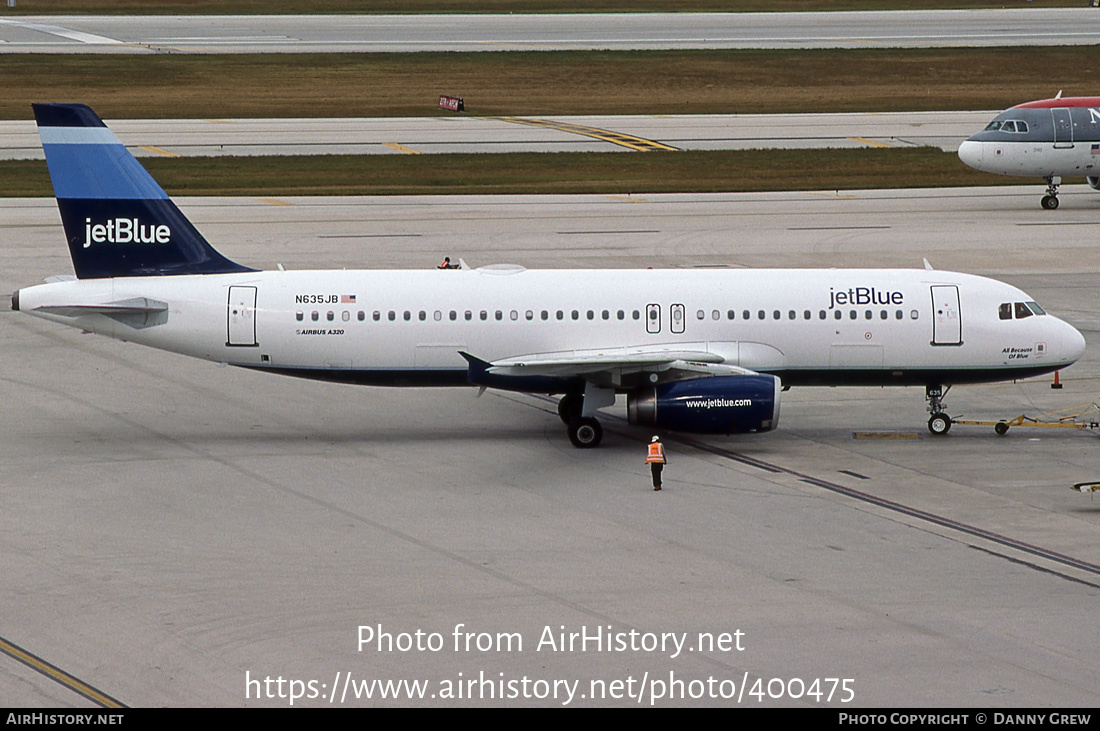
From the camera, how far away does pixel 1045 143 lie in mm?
62688

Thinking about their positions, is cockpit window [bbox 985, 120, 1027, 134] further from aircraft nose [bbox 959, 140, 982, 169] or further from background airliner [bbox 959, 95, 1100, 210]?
aircraft nose [bbox 959, 140, 982, 169]

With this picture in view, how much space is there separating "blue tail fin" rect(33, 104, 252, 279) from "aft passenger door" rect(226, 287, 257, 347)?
1.34 metres

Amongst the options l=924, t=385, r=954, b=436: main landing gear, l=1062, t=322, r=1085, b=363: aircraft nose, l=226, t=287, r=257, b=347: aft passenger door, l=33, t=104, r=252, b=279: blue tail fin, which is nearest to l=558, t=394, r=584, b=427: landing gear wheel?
l=226, t=287, r=257, b=347: aft passenger door

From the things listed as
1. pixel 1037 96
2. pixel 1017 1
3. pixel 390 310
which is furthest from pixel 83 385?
pixel 1017 1

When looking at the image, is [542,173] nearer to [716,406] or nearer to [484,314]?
[484,314]

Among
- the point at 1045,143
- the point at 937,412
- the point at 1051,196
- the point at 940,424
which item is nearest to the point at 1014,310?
the point at 937,412

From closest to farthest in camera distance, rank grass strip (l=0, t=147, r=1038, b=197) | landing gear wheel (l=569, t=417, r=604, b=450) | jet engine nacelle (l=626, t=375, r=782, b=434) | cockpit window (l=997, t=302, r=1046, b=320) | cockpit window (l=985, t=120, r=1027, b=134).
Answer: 1. jet engine nacelle (l=626, t=375, r=782, b=434)
2. landing gear wheel (l=569, t=417, r=604, b=450)
3. cockpit window (l=997, t=302, r=1046, b=320)
4. cockpit window (l=985, t=120, r=1027, b=134)
5. grass strip (l=0, t=147, r=1038, b=197)

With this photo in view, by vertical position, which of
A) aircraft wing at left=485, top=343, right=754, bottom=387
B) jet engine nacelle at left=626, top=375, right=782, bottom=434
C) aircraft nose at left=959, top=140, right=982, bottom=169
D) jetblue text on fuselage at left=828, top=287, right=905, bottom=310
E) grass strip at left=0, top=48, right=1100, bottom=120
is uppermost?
grass strip at left=0, top=48, right=1100, bottom=120

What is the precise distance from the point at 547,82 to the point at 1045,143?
43210 mm

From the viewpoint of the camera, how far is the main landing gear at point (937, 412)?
110 feet

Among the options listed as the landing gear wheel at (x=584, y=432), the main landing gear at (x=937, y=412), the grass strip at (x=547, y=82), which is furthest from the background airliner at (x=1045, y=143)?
the landing gear wheel at (x=584, y=432)

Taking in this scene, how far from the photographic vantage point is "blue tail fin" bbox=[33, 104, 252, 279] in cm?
3256

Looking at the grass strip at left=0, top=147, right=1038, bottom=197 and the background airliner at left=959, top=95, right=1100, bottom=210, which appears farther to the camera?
the grass strip at left=0, top=147, right=1038, bottom=197

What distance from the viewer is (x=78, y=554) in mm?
25125
